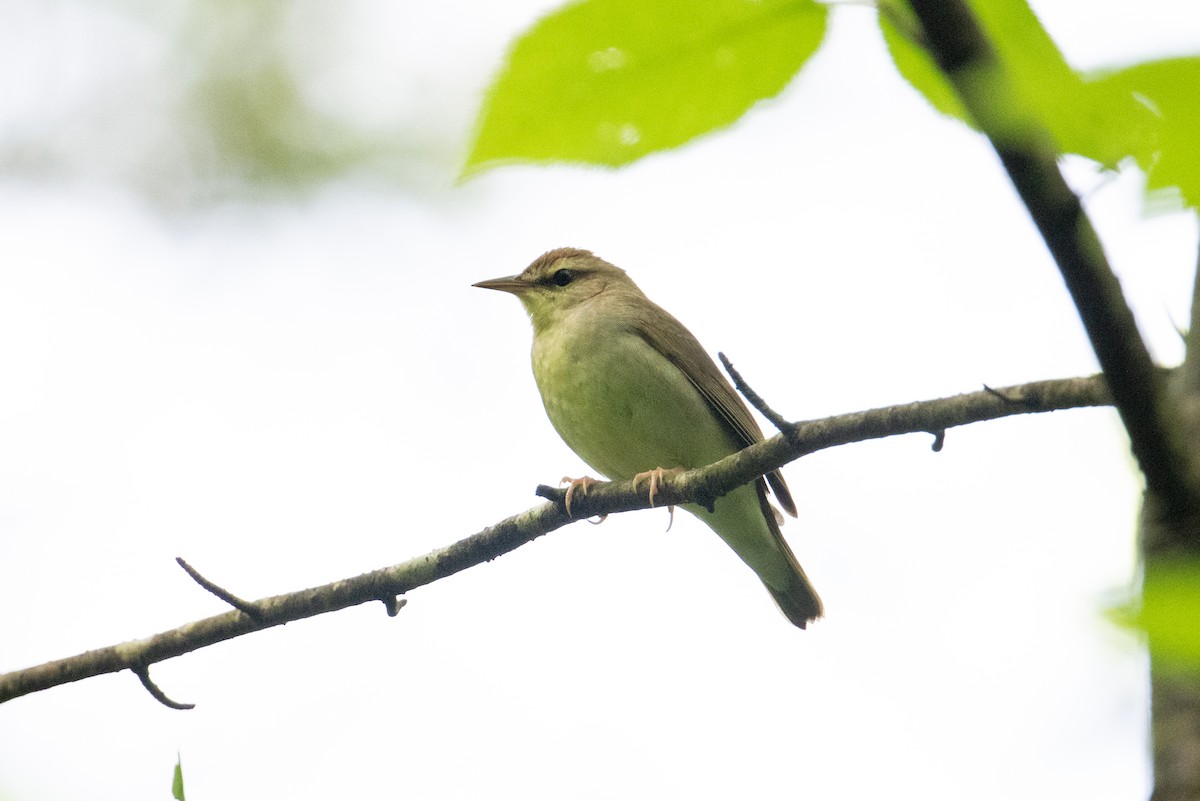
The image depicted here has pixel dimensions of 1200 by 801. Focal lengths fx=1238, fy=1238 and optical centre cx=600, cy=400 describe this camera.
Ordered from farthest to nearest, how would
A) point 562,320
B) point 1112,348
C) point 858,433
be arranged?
point 562,320 < point 858,433 < point 1112,348

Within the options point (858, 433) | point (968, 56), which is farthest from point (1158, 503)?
point (858, 433)

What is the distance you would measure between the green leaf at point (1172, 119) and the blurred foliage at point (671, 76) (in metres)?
0.03

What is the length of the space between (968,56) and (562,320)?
286 inches

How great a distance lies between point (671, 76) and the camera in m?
1.17

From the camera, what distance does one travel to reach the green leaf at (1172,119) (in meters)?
0.94

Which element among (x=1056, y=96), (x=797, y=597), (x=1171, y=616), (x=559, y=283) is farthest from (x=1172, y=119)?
(x=559, y=283)

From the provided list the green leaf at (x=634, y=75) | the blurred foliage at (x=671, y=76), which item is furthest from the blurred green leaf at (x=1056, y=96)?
the green leaf at (x=634, y=75)

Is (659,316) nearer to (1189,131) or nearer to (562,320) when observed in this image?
(562,320)

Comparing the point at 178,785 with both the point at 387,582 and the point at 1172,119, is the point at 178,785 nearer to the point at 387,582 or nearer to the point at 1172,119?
the point at 1172,119

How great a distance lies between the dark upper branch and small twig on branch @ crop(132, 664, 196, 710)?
4.72 meters

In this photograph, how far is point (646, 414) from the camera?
7383mm

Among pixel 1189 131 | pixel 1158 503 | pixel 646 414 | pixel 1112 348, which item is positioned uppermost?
pixel 646 414

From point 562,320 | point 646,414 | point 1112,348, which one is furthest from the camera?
→ point 562,320

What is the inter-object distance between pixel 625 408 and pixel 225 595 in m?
3.01
